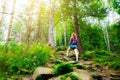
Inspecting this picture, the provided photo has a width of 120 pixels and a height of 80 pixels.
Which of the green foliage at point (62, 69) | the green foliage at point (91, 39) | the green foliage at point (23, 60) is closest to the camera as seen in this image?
the green foliage at point (62, 69)

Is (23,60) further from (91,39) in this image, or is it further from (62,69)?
(91,39)

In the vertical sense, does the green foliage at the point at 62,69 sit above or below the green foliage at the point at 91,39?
below

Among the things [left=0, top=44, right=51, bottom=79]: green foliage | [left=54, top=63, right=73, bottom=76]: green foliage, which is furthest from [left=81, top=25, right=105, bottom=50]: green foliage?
[left=54, top=63, right=73, bottom=76]: green foliage

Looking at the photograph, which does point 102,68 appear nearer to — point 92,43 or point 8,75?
point 8,75

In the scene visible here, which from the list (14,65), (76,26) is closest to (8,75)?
(14,65)

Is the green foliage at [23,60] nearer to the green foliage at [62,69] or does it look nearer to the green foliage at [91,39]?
the green foliage at [62,69]

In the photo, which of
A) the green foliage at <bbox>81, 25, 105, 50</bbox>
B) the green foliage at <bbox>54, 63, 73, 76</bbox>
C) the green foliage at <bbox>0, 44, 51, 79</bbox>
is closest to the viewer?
the green foliage at <bbox>54, 63, 73, 76</bbox>

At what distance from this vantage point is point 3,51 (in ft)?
36.7

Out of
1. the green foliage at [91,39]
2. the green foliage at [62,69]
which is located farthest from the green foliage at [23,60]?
the green foliage at [91,39]

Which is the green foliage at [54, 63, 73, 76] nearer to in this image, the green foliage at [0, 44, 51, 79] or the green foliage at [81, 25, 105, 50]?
the green foliage at [0, 44, 51, 79]

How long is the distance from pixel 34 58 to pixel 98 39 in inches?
899

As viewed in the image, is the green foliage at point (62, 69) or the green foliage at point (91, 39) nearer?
the green foliage at point (62, 69)

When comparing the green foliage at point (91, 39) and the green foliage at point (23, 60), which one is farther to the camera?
the green foliage at point (91, 39)

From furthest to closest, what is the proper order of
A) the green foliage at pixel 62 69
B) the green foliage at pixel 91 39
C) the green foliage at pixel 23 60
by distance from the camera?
1. the green foliage at pixel 91 39
2. the green foliage at pixel 23 60
3. the green foliage at pixel 62 69
